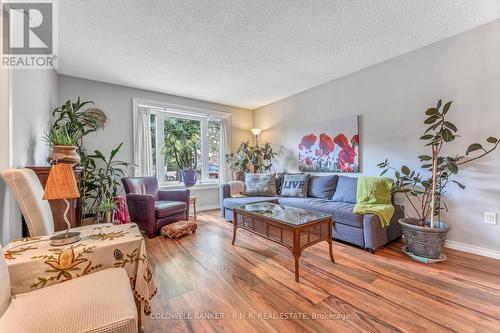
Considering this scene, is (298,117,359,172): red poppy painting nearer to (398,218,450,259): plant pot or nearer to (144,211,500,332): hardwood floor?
(398,218,450,259): plant pot

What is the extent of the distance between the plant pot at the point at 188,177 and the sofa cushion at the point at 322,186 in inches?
84.4

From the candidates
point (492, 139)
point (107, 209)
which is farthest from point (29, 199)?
point (492, 139)

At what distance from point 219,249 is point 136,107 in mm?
2946

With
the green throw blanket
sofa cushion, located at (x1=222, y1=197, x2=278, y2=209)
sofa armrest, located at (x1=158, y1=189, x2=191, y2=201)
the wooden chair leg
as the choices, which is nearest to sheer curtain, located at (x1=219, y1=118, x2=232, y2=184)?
sofa cushion, located at (x1=222, y1=197, x2=278, y2=209)

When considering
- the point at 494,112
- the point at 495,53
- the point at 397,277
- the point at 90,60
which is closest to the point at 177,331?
the point at 397,277

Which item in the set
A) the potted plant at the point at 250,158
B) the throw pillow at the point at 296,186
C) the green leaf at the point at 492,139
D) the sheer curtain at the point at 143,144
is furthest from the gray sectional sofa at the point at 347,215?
the sheer curtain at the point at 143,144

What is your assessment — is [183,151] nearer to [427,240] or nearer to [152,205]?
[152,205]

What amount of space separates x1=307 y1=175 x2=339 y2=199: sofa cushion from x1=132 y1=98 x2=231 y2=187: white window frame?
7.03ft

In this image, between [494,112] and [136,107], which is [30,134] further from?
[494,112]

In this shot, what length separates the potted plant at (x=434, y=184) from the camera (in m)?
2.15

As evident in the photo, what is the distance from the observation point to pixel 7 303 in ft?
2.97

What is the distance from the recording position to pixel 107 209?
2789 mm

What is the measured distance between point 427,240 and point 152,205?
3.25 meters

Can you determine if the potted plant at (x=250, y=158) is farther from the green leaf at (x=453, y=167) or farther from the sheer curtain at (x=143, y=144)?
the green leaf at (x=453, y=167)
